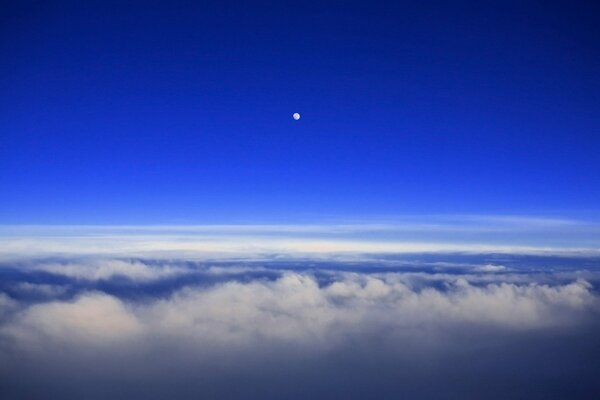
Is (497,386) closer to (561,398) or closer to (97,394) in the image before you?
(561,398)

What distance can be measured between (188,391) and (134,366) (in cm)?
679

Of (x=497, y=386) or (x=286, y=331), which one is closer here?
(x=497, y=386)

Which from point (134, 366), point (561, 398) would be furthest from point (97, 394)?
point (561, 398)

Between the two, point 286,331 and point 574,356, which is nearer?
point 574,356

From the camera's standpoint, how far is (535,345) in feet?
149

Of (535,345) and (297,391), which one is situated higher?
(535,345)

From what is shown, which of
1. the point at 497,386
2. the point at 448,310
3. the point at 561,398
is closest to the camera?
the point at 561,398

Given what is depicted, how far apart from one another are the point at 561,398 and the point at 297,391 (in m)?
23.5

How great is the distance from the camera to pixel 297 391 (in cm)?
3944

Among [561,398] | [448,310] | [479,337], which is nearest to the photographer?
[561,398]

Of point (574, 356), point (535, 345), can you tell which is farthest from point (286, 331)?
point (574, 356)

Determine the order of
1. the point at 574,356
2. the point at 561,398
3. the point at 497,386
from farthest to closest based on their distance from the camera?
the point at 574,356
the point at 497,386
the point at 561,398

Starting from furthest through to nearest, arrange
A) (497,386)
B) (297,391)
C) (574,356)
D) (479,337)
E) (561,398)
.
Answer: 1. (479,337)
2. (574,356)
3. (297,391)
4. (497,386)
5. (561,398)

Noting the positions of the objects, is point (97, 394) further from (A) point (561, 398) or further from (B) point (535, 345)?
(B) point (535, 345)
